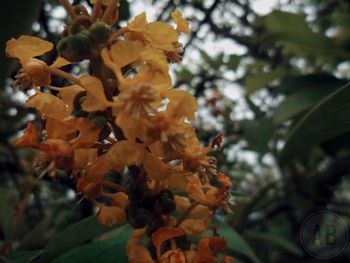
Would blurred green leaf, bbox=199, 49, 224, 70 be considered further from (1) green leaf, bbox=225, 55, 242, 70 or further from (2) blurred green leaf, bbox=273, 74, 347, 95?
(2) blurred green leaf, bbox=273, 74, 347, 95

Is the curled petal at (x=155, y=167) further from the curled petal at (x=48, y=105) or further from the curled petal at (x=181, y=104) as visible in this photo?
the curled petal at (x=48, y=105)

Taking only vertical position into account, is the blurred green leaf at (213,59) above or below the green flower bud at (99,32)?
below

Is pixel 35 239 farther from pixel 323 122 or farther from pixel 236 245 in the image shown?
pixel 323 122

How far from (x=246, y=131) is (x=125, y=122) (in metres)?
1.78

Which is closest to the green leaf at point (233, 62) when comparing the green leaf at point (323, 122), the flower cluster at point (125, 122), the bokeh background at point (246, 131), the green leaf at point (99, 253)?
the bokeh background at point (246, 131)

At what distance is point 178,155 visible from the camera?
910 mm

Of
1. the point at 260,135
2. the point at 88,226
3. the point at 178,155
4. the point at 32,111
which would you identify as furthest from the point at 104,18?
A: the point at 260,135

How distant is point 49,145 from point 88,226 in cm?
39

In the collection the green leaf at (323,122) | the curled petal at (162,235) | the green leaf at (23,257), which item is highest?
the green leaf at (323,122)

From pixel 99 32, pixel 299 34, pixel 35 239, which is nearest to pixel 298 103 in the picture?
pixel 299 34

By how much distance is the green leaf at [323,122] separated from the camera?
1.05 meters

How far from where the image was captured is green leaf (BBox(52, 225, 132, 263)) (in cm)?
120

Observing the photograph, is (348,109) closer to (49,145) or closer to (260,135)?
(49,145)

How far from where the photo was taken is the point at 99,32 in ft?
2.70
